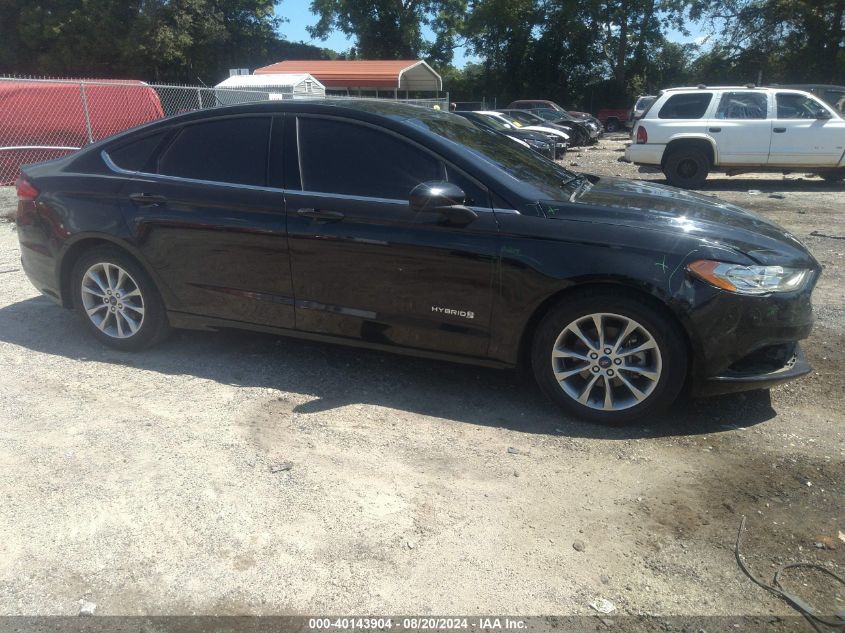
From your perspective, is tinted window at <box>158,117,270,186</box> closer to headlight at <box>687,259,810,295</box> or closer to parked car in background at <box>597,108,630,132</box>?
headlight at <box>687,259,810,295</box>

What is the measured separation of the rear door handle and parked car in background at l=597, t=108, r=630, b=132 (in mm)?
40227

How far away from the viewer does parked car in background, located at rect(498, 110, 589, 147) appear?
24891 mm

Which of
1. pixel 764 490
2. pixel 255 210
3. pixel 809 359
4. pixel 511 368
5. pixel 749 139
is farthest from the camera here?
pixel 749 139

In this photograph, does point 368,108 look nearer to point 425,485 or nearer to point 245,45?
point 425,485

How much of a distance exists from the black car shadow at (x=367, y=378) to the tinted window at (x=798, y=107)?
36.8ft

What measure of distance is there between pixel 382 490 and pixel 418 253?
1363 mm

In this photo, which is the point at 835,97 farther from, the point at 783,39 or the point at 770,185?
the point at 783,39

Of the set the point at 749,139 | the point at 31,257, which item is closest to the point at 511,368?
the point at 31,257

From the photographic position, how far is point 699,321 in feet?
12.2

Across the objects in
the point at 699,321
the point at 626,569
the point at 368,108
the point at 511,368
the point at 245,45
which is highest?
the point at 245,45

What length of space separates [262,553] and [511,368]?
1.77 m

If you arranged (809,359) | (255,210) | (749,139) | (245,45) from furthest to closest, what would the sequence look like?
(245,45), (749,139), (809,359), (255,210)

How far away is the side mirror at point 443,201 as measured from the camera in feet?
12.9

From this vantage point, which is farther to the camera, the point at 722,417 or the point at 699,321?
the point at 722,417
